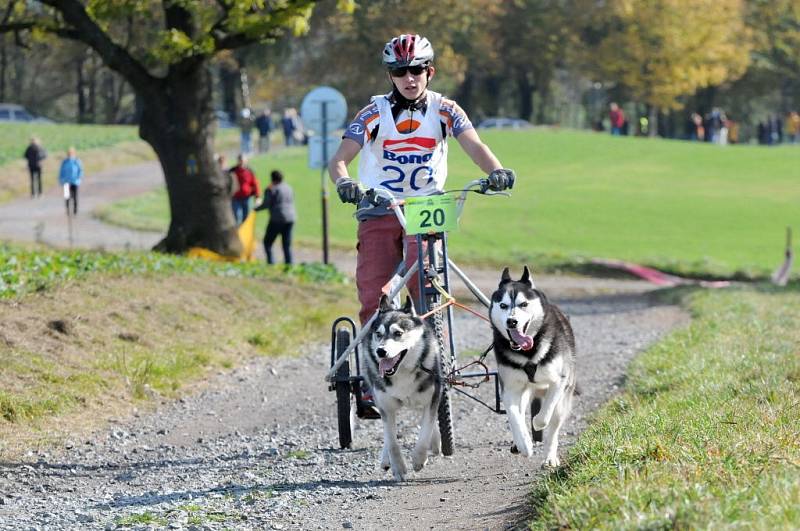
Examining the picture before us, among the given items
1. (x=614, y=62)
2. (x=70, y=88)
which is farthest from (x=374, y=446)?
(x=70, y=88)

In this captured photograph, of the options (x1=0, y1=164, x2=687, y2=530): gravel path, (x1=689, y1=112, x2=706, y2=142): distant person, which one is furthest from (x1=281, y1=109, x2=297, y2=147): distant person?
(x1=0, y1=164, x2=687, y2=530): gravel path

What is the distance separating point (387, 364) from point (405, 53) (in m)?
1.81

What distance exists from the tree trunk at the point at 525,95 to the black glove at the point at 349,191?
80.5 metres

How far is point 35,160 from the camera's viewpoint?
145 feet

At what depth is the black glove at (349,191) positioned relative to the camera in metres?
7.59

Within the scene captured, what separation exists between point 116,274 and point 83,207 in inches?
1099

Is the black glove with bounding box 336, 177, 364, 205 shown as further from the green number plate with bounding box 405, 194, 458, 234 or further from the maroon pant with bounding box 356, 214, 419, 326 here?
the maroon pant with bounding box 356, 214, 419, 326

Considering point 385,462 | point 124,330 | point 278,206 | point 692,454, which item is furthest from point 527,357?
point 278,206

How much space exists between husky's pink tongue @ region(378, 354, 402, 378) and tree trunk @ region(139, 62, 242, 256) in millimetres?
15701

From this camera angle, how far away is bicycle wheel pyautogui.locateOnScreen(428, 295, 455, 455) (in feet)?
25.7

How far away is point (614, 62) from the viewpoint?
260 ft

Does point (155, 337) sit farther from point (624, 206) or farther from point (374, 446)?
point (624, 206)

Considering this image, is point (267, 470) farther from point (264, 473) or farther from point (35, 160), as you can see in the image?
point (35, 160)

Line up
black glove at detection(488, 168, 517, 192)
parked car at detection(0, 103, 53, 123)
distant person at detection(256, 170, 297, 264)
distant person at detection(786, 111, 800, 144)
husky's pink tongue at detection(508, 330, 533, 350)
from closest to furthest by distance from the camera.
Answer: husky's pink tongue at detection(508, 330, 533, 350)
black glove at detection(488, 168, 517, 192)
distant person at detection(256, 170, 297, 264)
distant person at detection(786, 111, 800, 144)
parked car at detection(0, 103, 53, 123)
